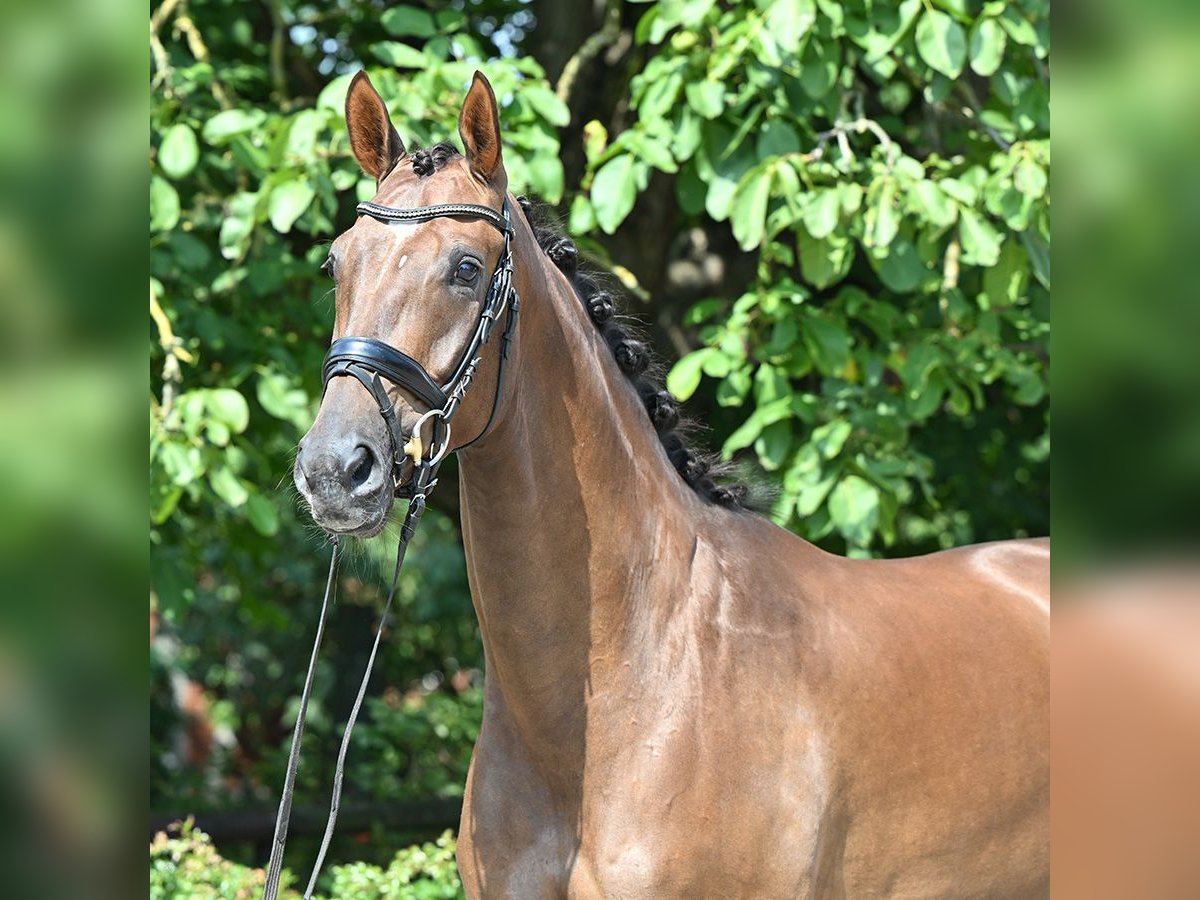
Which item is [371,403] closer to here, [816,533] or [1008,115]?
[816,533]

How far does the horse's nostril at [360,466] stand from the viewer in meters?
1.91

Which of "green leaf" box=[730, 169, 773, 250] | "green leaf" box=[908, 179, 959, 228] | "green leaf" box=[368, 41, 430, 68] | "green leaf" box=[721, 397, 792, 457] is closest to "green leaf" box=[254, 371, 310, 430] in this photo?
"green leaf" box=[368, 41, 430, 68]

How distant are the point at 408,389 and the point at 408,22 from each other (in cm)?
240

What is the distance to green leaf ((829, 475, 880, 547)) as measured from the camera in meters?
3.74

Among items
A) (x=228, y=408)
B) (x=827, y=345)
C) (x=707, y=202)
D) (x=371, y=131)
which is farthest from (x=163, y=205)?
(x=827, y=345)

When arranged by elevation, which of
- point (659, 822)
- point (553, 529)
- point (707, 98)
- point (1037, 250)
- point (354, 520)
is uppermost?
point (707, 98)

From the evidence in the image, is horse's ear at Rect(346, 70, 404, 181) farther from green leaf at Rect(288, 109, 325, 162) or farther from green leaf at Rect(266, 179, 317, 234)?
green leaf at Rect(288, 109, 325, 162)

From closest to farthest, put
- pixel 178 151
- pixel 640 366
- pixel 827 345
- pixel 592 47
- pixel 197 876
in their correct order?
pixel 640 366
pixel 178 151
pixel 827 345
pixel 197 876
pixel 592 47

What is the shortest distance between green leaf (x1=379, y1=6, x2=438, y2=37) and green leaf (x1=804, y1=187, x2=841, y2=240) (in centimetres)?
138

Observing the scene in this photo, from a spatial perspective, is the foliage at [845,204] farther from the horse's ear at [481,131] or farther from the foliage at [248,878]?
the foliage at [248,878]

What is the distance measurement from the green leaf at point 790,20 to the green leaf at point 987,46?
0.49 meters

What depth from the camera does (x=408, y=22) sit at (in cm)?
402

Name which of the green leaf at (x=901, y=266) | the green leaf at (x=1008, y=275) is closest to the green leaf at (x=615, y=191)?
the green leaf at (x=901, y=266)

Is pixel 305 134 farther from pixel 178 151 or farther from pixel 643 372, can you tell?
pixel 643 372
